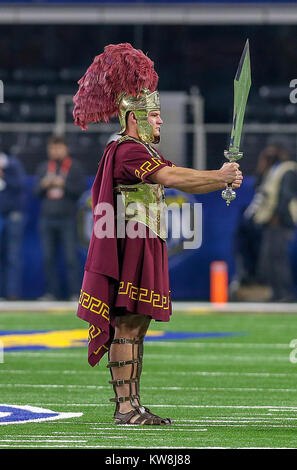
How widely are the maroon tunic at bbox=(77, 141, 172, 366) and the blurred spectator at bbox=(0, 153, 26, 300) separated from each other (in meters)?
11.8

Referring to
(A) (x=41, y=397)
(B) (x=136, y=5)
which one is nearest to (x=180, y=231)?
(B) (x=136, y=5)

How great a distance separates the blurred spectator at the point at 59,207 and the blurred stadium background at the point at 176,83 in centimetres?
37

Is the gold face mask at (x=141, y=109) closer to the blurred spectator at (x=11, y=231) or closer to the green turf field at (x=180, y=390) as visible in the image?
the green turf field at (x=180, y=390)

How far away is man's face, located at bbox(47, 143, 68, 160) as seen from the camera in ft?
65.4

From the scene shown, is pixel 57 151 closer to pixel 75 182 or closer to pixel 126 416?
pixel 75 182

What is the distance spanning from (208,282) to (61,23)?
217 inches

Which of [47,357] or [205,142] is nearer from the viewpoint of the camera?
[47,357]

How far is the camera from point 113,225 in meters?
8.59

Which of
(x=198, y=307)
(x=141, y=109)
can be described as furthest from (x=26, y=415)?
(x=198, y=307)

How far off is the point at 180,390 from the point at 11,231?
32.2 ft

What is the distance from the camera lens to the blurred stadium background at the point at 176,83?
20672mm

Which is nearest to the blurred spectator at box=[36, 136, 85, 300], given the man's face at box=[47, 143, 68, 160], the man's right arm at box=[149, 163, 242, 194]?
the man's face at box=[47, 143, 68, 160]

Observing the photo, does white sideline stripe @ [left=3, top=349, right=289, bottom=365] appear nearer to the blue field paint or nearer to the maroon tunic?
the blue field paint
